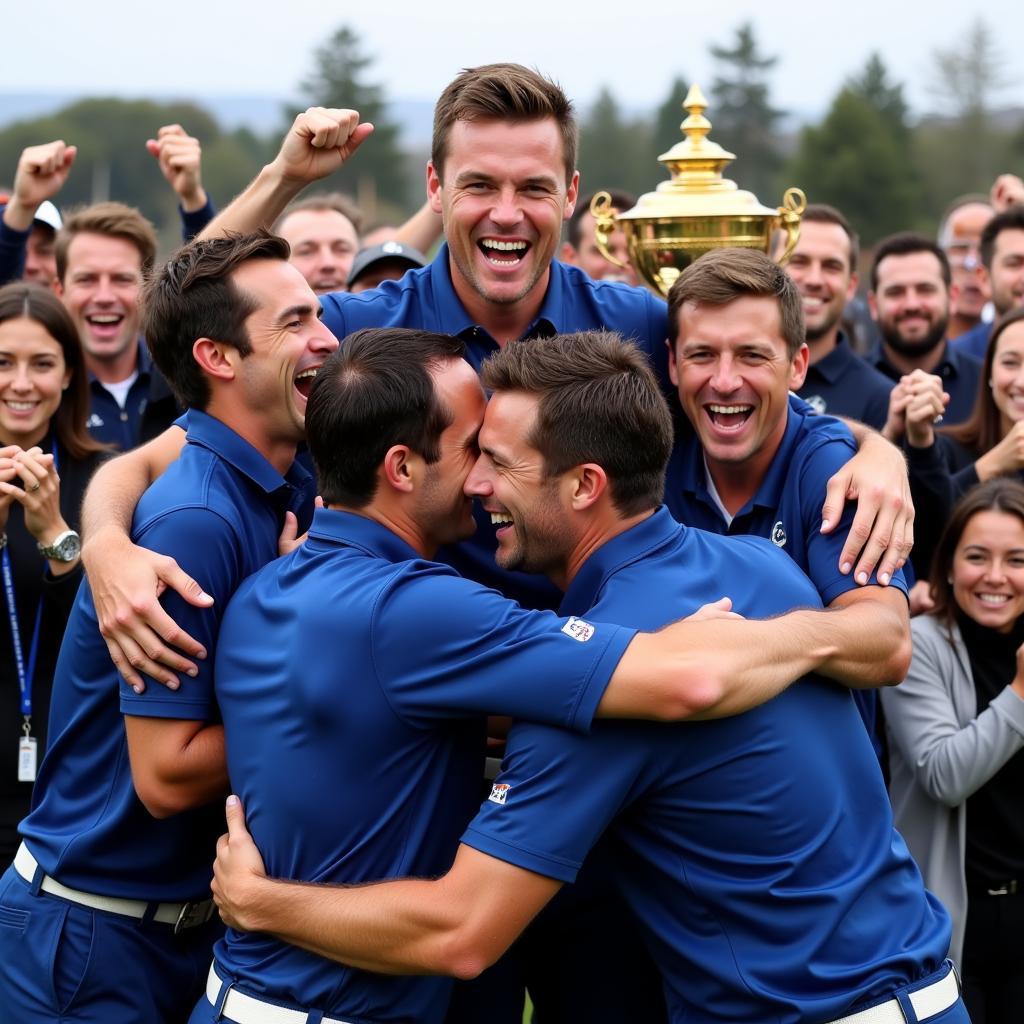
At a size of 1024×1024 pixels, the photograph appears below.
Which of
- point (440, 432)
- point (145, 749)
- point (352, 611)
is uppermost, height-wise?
point (440, 432)

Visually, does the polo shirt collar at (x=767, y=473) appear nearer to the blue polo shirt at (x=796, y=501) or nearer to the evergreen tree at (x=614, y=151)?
the blue polo shirt at (x=796, y=501)

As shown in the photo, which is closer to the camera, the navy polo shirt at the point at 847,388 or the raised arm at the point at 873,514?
the raised arm at the point at 873,514

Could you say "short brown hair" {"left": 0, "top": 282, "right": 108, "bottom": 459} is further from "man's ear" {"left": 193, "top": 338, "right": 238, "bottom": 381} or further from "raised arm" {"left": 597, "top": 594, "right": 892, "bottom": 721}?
"raised arm" {"left": 597, "top": 594, "right": 892, "bottom": 721}

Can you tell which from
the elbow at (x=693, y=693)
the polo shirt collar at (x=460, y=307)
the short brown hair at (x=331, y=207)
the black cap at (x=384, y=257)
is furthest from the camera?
the short brown hair at (x=331, y=207)

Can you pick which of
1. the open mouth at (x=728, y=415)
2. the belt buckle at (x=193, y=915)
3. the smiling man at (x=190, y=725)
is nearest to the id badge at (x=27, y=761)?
the smiling man at (x=190, y=725)

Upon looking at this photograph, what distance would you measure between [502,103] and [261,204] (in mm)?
1046

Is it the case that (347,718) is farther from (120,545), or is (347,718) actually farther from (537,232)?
(537,232)

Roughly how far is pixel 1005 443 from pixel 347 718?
381 cm

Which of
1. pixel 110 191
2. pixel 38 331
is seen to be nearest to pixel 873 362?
pixel 38 331

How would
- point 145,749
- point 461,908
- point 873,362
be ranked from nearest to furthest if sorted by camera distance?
point 461,908
point 145,749
point 873,362

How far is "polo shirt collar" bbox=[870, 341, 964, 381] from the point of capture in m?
8.52

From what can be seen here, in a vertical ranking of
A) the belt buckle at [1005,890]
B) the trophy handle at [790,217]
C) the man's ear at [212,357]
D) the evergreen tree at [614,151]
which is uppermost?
the evergreen tree at [614,151]

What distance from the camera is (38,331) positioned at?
607cm

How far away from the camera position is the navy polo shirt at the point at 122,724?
13.1 ft
